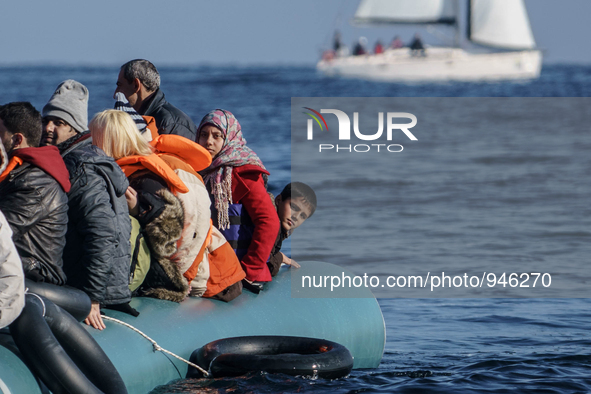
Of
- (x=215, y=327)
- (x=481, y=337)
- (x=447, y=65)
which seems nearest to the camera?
(x=215, y=327)

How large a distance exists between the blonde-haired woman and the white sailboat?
2238 inches

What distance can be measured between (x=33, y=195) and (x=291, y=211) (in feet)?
7.50

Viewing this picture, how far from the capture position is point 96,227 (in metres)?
4.17

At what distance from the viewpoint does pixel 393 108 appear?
3891cm

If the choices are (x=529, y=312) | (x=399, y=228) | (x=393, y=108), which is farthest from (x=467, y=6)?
(x=529, y=312)

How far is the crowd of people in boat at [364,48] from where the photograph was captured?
62.9 meters

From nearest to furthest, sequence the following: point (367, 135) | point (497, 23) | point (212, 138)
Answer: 1. point (212, 138)
2. point (367, 135)
3. point (497, 23)

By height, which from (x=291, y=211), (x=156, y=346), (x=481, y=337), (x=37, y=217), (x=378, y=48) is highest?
(x=37, y=217)

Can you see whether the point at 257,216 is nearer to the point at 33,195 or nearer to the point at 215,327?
the point at 215,327

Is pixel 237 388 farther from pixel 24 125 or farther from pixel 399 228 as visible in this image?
pixel 399 228

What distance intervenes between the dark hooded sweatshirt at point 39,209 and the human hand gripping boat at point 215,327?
360mm

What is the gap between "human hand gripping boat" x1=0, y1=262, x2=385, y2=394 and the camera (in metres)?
4.39

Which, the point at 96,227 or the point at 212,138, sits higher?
the point at 212,138

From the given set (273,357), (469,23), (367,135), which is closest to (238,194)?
(273,357)
